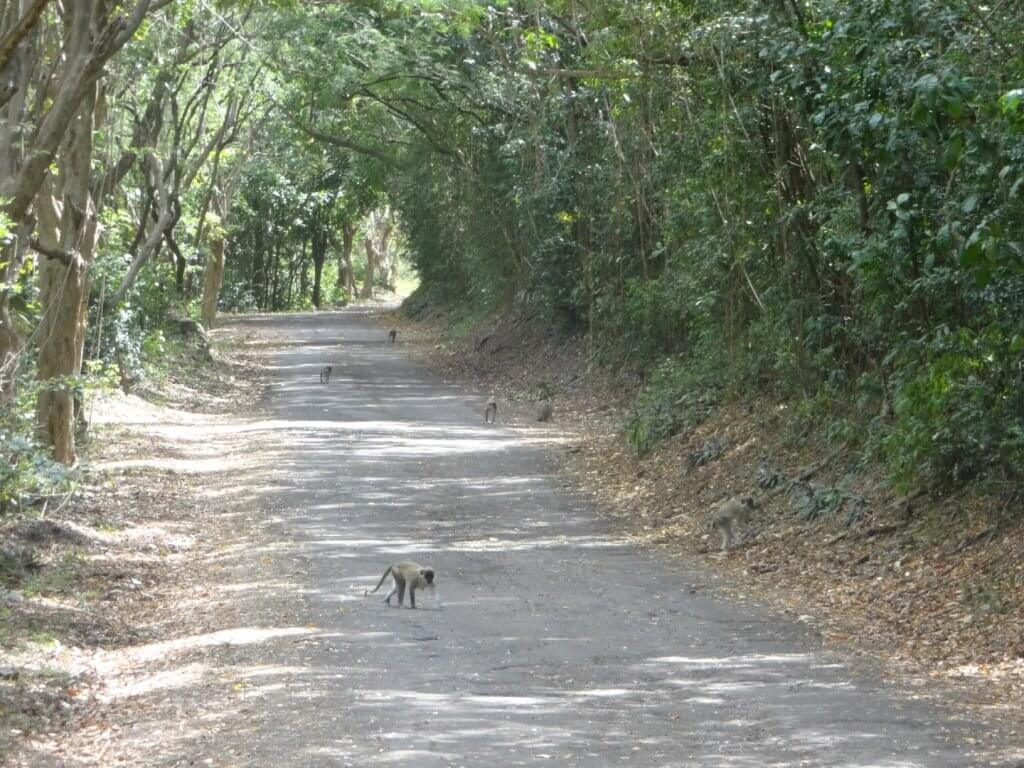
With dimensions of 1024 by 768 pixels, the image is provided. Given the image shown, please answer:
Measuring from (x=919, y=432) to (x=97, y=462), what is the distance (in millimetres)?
12739

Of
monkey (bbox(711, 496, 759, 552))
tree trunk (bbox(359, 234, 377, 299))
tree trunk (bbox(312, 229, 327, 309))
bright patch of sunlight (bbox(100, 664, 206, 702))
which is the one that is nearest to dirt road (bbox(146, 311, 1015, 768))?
bright patch of sunlight (bbox(100, 664, 206, 702))

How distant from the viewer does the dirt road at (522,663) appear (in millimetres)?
7758

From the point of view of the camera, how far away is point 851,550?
13.4 metres

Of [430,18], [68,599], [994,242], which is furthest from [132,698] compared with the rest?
[430,18]

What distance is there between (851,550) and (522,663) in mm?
4836

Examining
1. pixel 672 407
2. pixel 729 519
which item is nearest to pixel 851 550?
pixel 729 519

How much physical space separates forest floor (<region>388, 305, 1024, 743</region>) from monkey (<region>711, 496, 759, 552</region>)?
0.54 ft

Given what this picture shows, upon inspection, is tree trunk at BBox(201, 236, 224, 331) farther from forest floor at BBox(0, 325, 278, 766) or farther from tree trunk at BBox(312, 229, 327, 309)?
forest floor at BBox(0, 325, 278, 766)

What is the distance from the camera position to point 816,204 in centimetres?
1566

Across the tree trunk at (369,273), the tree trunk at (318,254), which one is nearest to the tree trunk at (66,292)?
the tree trunk at (318,254)

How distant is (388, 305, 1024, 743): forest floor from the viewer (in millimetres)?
10000

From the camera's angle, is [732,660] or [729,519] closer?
[732,660]

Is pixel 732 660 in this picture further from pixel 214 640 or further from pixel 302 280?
pixel 302 280

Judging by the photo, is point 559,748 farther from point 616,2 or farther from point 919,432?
point 616,2
